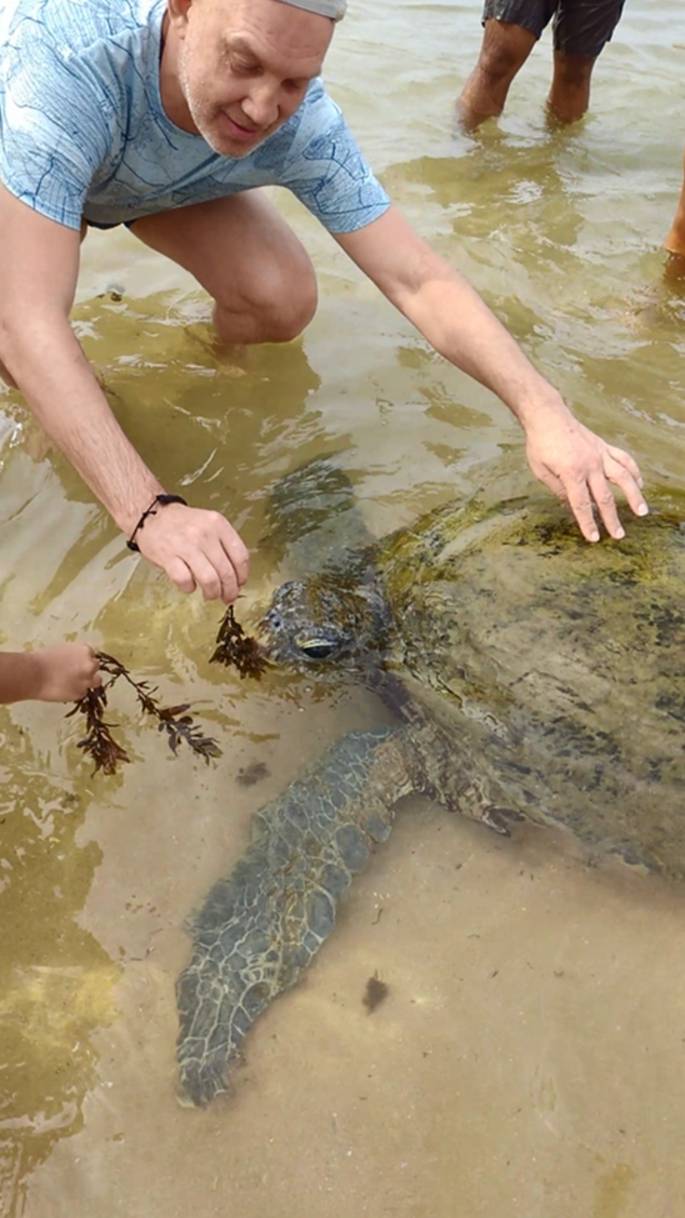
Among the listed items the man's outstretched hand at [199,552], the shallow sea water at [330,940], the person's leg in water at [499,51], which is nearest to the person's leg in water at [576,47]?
the person's leg in water at [499,51]

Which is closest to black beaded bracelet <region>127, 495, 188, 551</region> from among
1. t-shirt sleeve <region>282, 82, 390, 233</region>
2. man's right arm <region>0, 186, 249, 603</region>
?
man's right arm <region>0, 186, 249, 603</region>

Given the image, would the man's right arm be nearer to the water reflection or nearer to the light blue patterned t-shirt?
the light blue patterned t-shirt

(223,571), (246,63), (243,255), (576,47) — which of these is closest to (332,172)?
(243,255)

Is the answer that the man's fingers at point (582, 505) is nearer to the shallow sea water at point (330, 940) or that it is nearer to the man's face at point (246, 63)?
the shallow sea water at point (330, 940)

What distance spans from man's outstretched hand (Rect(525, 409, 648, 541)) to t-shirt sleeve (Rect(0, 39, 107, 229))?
1.30 meters

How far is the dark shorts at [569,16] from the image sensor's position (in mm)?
4781

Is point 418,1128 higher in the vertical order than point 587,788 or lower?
lower

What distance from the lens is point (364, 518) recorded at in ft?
9.86

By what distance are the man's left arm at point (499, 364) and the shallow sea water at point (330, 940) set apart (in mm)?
617

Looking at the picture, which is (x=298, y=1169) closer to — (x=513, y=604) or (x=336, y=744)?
(x=336, y=744)

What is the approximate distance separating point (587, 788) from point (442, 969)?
0.53 metres

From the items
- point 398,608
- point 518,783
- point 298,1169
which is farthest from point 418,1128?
point 398,608

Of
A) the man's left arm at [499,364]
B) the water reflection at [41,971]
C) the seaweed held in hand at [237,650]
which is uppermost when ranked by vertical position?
the man's left arm at [499,364]

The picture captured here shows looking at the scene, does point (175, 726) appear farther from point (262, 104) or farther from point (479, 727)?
point (262, 104)
